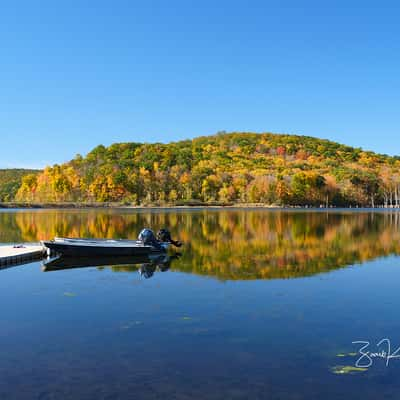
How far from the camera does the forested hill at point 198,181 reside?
438 ft

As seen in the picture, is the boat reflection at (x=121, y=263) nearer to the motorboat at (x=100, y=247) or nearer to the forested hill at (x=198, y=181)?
the motorboat at (x=100, y=247)

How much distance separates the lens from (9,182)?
17825cm

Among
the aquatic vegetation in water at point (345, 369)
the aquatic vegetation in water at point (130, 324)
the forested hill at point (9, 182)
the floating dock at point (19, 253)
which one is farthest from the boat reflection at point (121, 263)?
the forested hill at point (9, 182)

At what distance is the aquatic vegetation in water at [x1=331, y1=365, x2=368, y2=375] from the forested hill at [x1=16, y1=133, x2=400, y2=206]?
126 meters

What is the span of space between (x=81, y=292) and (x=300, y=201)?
415ft

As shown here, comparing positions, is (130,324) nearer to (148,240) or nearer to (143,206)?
(148,240)

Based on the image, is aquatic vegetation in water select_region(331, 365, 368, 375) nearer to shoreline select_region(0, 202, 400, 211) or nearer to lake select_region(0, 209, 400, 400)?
lake select_region(0, 209, 400, 400)

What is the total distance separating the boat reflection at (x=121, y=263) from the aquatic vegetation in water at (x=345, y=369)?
1056 cm

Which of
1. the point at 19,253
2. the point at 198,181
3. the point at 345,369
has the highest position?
the point at 198,181

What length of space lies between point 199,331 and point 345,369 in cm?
335

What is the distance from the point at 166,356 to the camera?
8.72 meters

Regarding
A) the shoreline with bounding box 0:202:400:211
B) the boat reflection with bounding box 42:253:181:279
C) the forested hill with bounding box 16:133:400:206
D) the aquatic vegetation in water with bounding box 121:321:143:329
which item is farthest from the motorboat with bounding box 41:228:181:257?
the forested hill with bounding box 16:133:400:206

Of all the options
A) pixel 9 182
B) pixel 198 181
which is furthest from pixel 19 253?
pixel 9 182

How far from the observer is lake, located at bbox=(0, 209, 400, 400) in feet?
24.5
